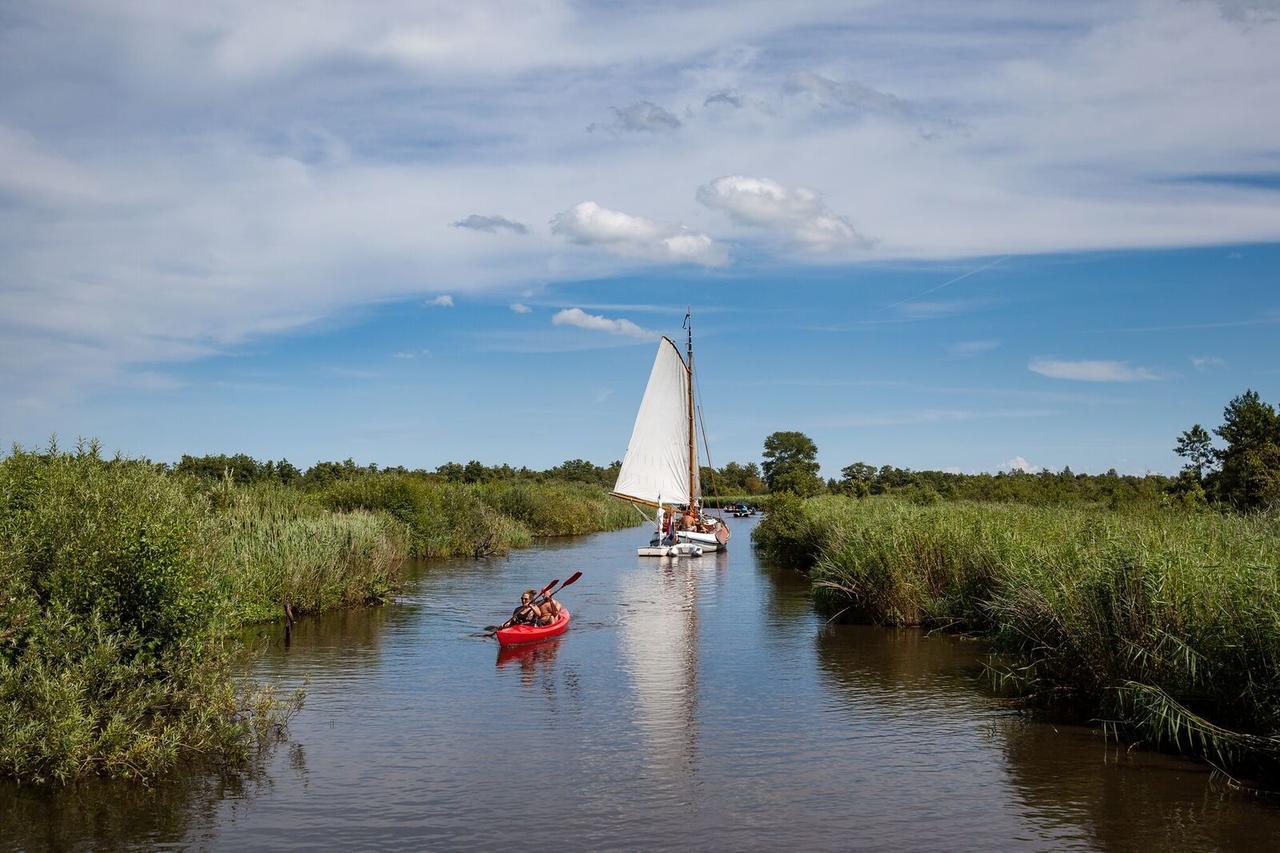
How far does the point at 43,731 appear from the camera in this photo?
12133 millimetres

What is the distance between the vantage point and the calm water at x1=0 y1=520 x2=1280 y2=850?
11.8 meters

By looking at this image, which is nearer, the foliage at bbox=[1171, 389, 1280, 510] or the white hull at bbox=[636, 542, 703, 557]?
the foliage at bbox=[1171, 389, 1280, 510]

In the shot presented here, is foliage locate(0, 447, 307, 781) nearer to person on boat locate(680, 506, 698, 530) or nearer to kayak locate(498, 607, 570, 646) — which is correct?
kayak locate(498, 607, 570, 646)

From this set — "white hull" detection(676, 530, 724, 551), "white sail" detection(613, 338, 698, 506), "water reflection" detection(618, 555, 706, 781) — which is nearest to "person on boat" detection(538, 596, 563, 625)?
"water reflection" detection(618, 555, 706, 781)

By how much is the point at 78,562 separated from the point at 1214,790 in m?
15.2

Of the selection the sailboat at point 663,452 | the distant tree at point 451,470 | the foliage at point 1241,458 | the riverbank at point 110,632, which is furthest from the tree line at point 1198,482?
the distant tree at point 451,470

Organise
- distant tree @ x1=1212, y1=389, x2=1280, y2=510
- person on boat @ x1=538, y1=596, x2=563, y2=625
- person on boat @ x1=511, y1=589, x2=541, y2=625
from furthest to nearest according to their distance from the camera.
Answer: distant tree @ x1=1212, y1=389, x2=1280, y2=510
person on boat @ x1=538, y1=596, x2=563, y2=625
person on boat @ x1=511, y1=589, x2=541, y2=625

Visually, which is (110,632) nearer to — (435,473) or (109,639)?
(109,639)

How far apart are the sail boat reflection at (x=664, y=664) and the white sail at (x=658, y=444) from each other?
46.0ft

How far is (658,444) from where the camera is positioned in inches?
2158

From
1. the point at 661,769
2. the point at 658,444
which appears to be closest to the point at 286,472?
the point at 658,444

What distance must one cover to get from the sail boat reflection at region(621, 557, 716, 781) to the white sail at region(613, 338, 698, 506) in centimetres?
1403

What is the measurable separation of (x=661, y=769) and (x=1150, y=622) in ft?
24.0

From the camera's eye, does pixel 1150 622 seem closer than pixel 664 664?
Yes
